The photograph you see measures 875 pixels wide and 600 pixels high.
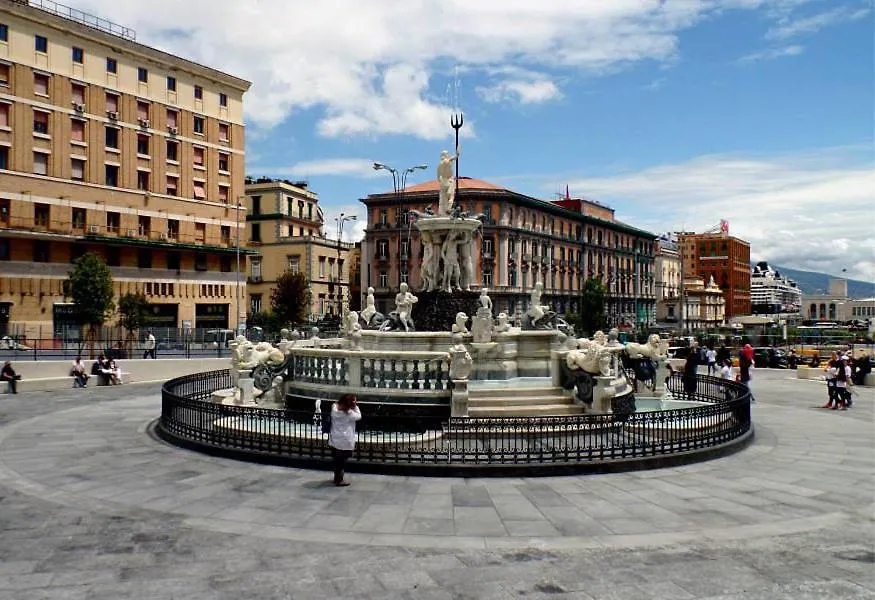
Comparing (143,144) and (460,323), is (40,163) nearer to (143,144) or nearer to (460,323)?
(143,144)

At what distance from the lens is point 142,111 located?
50094mm

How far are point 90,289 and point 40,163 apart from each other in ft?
35.1

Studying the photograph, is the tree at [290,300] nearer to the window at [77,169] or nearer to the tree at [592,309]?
the window at [77,169]

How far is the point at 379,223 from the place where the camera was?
266 ft

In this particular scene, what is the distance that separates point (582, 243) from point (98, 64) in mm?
63565

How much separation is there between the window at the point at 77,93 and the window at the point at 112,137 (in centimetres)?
240

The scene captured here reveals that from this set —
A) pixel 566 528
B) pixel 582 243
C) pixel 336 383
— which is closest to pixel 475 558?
pixel 566 528

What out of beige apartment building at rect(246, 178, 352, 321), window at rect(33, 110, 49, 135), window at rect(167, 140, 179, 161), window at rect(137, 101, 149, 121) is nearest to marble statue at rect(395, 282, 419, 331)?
window at rect(33, 110, 49, 135)

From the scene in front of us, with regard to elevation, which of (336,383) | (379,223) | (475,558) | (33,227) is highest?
(379,223)

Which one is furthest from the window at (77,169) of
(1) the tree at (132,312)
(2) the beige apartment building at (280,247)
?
(2) the beige apartment building at (280,247)

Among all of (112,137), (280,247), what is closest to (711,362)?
(112,137)

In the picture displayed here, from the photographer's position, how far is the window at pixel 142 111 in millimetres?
49875

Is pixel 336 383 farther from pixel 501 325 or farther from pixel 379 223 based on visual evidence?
pixel 379 223

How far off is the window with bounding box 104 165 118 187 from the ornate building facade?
95.3 ft
